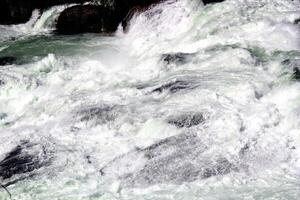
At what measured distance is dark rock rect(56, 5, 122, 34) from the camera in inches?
469

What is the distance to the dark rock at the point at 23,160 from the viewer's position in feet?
18.6

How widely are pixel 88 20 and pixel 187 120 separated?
656 centimetres

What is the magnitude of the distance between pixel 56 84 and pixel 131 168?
11.2ft

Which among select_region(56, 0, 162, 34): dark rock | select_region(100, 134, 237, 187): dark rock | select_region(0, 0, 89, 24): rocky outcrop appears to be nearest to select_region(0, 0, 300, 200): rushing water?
select_region(100, 134, 237, 187): dark rock

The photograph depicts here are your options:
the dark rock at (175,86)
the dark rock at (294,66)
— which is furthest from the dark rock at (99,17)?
the dark rock at (294,66)

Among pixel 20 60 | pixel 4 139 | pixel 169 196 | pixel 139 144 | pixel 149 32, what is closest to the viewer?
pixel 169 196

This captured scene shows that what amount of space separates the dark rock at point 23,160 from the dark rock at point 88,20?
239 inches

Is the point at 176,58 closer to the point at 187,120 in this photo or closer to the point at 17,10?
the point at 187,120

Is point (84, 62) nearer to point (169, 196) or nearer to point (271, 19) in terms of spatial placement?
point (271, 19)

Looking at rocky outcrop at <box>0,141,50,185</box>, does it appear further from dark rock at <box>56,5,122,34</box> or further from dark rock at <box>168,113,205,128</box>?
dark rock at <box>56,5,122,34</box>

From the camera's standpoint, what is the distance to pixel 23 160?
19.2ft

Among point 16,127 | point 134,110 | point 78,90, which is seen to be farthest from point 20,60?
point 134,110

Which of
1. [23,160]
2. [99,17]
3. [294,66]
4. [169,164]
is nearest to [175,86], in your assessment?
[294,66]

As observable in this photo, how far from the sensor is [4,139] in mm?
6586
